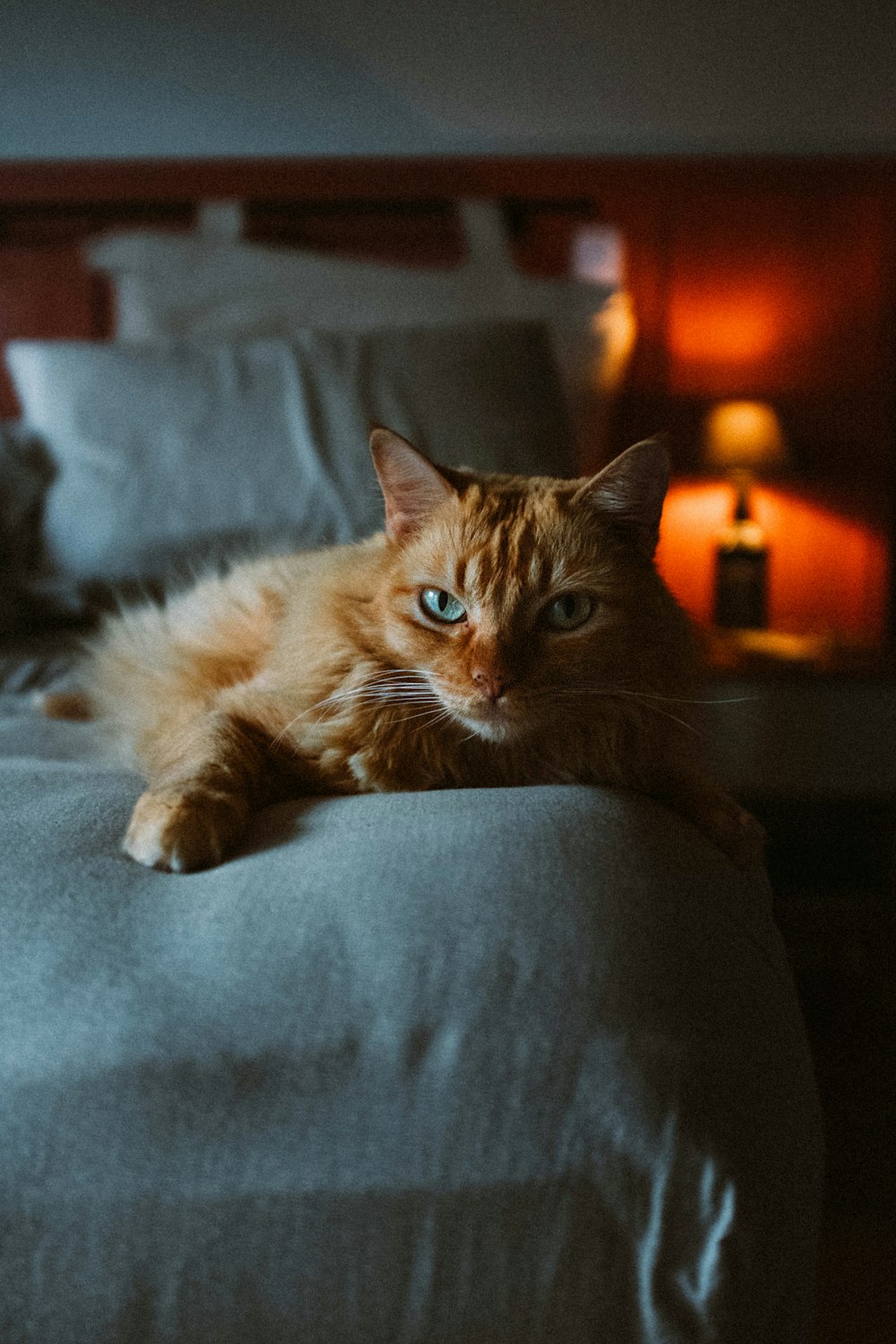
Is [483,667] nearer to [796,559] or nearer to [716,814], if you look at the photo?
[716,814]

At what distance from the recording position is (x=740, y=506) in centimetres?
296

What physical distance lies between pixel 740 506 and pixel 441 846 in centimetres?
248

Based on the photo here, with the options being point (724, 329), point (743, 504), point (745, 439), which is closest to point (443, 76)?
point (724, 329)

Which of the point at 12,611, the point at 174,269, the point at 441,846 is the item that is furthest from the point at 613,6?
the point at 441,846

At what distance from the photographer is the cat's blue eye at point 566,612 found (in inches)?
38.0

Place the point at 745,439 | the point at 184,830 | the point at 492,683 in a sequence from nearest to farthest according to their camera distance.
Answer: the point at 184,830, the point at 492,683, the point at 745,439

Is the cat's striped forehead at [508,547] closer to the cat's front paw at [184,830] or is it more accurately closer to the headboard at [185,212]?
the cat's front paw at [184,830]

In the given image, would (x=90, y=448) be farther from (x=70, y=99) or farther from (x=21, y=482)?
(x=70, y=99)

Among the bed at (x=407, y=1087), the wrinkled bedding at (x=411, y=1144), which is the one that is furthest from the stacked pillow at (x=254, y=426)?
the wrinkled bedding at (x=411, y=1144)

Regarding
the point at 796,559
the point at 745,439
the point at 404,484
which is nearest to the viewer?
the point at 404,484

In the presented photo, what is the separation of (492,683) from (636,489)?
258 mm

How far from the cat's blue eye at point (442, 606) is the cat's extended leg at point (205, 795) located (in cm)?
21

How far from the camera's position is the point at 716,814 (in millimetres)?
948

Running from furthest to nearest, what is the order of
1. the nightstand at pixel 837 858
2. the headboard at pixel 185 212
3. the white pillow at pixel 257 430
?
the headboard at pixel 185 212 → the white pillow at pixel 257 430 → the nightstand at pixel 837 858
